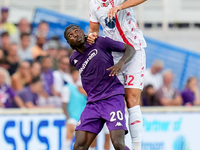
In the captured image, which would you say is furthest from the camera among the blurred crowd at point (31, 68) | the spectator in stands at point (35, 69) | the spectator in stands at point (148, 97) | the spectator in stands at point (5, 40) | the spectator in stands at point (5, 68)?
the spectator in stands at point (5, 40)

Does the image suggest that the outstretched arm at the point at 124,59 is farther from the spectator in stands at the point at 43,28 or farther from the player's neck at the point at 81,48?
the spectator in stands at the point at 43,28

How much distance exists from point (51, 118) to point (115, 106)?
11.0 feet

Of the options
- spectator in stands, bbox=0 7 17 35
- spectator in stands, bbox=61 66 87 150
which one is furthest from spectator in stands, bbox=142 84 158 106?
spectator in stands, bbox=0 7 17 35

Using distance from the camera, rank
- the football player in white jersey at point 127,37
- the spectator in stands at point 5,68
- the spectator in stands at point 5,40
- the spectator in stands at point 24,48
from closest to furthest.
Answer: the football player in white jersey at point 127,37, the spectator in stands at point 5,68, the spectator in stands at point 5,40, the spectator in stands at point 24,48

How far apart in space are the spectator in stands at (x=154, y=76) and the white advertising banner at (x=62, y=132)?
165cm

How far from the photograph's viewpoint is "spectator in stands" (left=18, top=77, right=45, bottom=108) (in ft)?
28.2

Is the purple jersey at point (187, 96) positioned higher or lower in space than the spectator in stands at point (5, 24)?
lower

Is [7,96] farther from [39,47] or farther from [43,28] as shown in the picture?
[43,28]

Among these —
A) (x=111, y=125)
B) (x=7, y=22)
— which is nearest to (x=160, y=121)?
(x=111, y=125)

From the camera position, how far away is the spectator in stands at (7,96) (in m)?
8.41

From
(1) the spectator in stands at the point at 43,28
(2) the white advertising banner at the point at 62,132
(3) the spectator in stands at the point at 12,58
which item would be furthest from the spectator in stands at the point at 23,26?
(2) the white advertising banner at the point at 62,132

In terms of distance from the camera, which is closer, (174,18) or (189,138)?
(189,138)

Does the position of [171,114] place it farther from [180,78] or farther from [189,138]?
[180,78]

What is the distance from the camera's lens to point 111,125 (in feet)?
16.0
